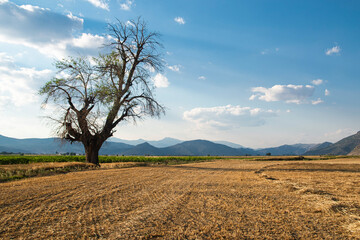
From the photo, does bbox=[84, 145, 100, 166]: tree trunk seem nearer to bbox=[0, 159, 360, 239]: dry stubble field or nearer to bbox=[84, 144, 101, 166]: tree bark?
bbox=[84, 144, 101, 166]: tree bark

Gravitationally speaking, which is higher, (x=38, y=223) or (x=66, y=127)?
(x=66, y=127)

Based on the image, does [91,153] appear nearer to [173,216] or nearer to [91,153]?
[91,153]

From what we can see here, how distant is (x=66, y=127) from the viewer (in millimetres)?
20703

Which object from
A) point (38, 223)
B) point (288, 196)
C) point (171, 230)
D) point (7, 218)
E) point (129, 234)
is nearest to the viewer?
point (129, 234)

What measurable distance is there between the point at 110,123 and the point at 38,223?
18915 mm

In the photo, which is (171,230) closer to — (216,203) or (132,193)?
(216,203)

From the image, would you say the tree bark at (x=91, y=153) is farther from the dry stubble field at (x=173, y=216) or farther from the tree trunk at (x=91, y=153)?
the dry stubble field at (x=173, y=216)

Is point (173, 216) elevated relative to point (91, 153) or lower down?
lower down

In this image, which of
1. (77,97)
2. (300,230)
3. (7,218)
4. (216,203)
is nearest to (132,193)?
(216,203)

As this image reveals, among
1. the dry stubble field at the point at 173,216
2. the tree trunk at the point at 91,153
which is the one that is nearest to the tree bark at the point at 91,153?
the tree trunk at the point at 91,153

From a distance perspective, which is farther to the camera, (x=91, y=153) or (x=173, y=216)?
(x=91, y=153)

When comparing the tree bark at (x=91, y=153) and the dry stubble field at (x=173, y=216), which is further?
the tree bark at (x=91, y=153)

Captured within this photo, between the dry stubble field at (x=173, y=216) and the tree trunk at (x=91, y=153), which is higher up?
the tree trunk at (x=91, y=153)

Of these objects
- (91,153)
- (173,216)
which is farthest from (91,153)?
(173,216)
